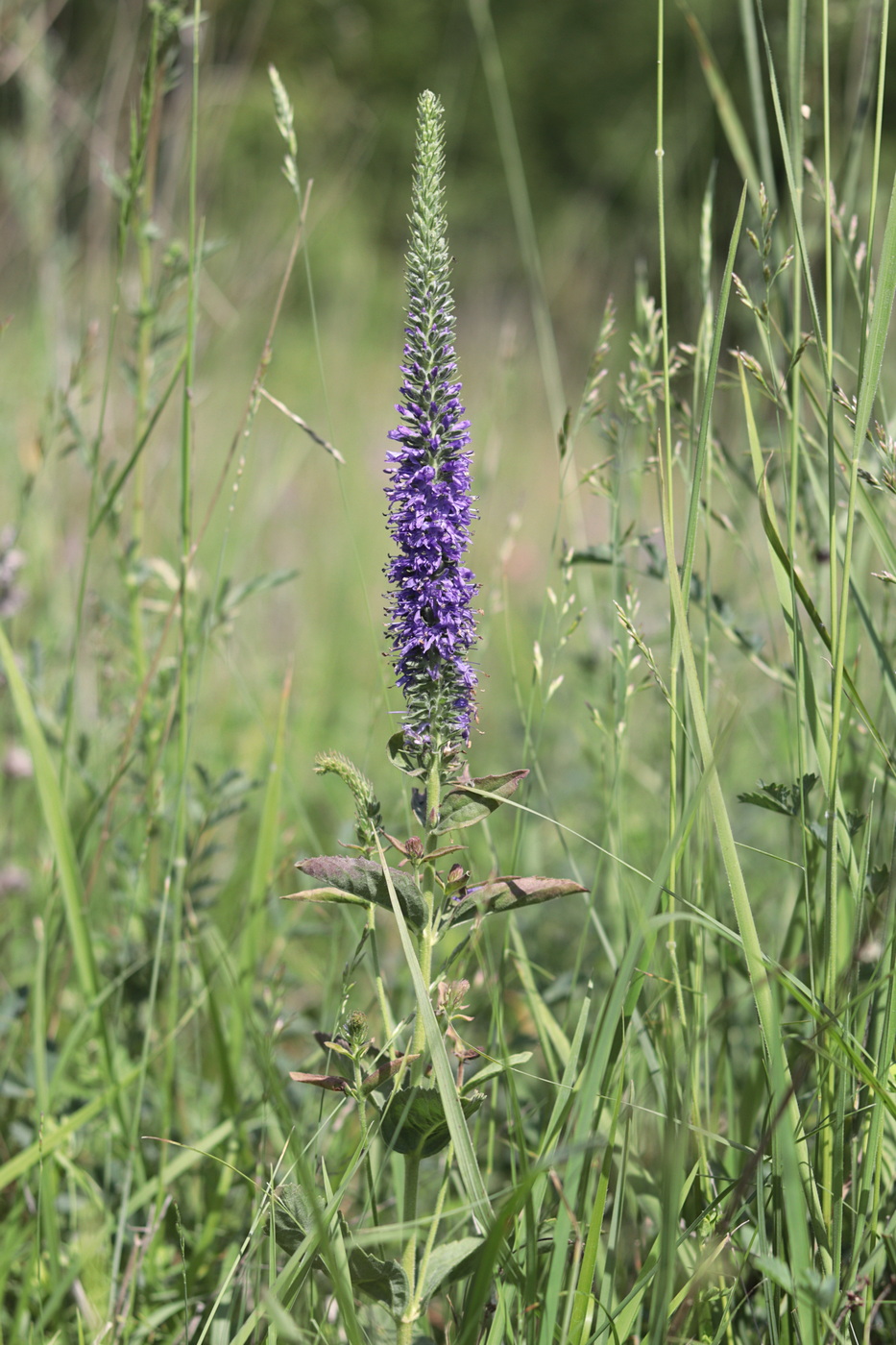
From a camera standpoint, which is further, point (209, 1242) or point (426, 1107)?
point (209, 1242)

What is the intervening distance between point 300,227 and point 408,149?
55.1ft

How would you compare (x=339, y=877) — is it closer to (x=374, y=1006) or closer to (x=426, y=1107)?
(x=426, y=1107)

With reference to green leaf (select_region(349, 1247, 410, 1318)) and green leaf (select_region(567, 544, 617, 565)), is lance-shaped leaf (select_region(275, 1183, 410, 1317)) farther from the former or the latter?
green leaf (select_region(567, 544, 617, 565))

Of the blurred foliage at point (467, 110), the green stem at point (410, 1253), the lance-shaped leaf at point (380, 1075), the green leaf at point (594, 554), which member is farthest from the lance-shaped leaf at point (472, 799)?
the blurred foliage at point (467, 110)

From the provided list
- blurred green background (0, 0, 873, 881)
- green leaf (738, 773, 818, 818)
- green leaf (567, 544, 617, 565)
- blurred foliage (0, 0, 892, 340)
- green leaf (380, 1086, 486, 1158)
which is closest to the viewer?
green leaf (380, 1086, 486, 1158)

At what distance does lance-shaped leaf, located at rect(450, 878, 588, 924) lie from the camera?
900mm

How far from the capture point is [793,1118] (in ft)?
3.30

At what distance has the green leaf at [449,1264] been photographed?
905mm

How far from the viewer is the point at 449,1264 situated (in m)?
0.94

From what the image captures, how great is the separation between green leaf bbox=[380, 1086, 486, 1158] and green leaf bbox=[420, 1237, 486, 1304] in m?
0.09

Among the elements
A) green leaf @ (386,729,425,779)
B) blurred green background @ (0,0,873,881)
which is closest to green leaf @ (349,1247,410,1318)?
green leaf @ (386,729,425,779)

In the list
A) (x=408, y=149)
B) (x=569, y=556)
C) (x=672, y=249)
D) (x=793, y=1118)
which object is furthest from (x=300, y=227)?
(x=408, y=149)

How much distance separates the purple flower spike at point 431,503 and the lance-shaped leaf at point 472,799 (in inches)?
1.5

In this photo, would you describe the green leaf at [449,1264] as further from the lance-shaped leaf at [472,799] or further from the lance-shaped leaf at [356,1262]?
the lance-shaped leaf at [472,799]
